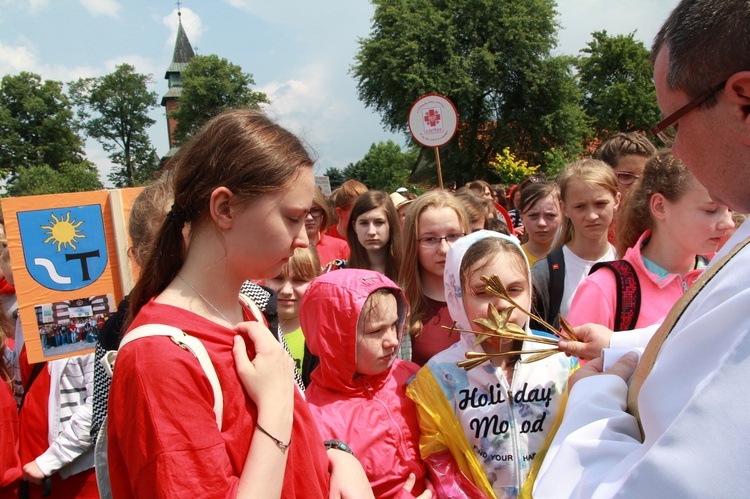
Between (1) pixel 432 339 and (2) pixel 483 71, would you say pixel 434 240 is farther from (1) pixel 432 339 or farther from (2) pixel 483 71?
(2) pixel 483 71

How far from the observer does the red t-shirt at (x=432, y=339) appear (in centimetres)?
290

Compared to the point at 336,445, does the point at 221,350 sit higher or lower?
higher

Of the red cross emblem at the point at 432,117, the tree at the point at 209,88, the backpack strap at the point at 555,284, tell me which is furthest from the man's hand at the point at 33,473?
the tree at the point at 209,88

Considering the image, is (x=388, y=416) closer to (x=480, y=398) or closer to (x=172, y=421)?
(x=480, y=398)

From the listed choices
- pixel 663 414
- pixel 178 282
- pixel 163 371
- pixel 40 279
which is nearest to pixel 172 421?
pixel 163 371

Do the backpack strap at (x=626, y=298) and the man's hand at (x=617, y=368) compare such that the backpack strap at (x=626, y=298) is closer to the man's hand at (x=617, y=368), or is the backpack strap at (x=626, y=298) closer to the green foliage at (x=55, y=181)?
the man's hand at (x=617, y=368)

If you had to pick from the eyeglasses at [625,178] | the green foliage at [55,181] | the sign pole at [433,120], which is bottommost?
the eyeglasses at [625,178]

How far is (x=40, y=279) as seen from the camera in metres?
2.88

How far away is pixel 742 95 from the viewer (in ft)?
3.25

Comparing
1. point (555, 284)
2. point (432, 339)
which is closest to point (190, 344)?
point (432, 339)

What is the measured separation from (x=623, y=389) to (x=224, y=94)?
53.5 metres

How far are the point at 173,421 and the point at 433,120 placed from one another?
5769 mm

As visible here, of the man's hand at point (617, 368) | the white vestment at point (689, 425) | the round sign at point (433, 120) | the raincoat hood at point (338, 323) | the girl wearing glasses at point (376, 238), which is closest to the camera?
the white vestment at point (689, 425)

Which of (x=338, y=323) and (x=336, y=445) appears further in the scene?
(x=338, y=323)
